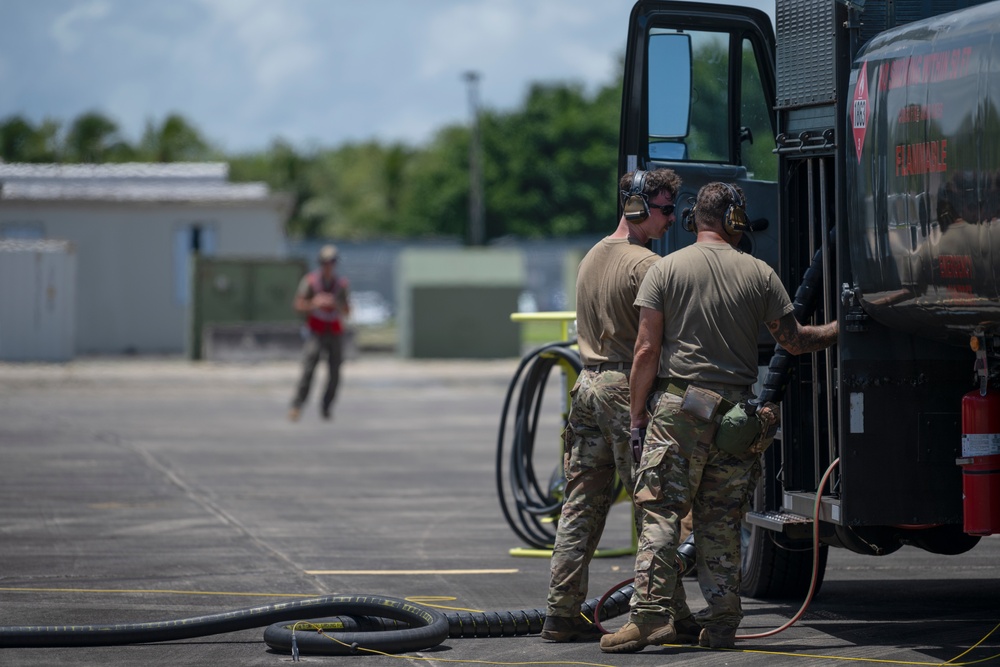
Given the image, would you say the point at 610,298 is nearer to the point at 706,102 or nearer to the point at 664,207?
the point at 664,207

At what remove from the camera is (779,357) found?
6.85 m

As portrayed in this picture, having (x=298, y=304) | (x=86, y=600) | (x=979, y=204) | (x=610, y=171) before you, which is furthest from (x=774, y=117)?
(x=610, y=171)

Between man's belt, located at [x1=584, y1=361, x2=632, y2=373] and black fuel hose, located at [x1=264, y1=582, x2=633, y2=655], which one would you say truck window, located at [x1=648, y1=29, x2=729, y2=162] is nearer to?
man's belt, located at [x1=584, y1=361, x2=632, y2=373]

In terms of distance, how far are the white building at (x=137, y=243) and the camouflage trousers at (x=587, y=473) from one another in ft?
88.8

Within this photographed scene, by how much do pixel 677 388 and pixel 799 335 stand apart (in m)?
0.58

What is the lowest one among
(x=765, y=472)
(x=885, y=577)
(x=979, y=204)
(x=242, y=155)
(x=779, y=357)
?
(x=885, y=577)

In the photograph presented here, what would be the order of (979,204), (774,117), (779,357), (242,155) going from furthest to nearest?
(242,155)
(774,117)
(779,357)
(979,204)

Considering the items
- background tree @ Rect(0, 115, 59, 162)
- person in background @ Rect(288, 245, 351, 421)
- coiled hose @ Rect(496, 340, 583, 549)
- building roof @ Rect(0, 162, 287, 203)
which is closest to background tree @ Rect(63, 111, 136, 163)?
background tree @ Rect(0, 115, 59, 162)

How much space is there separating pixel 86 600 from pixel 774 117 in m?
4.38

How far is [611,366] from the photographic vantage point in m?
6.75

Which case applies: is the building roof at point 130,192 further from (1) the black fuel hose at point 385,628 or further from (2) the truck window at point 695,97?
(1) the black fuel hose at point 385,628

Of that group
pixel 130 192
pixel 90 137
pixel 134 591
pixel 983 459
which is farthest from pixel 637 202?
pixel 90 137

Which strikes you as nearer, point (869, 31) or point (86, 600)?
point (869, 31)

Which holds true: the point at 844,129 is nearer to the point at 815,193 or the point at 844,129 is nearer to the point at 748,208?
the point at 815,193
